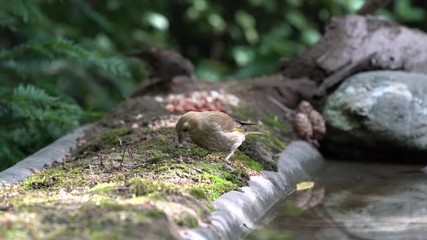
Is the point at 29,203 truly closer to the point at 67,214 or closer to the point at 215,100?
the point at 67,214

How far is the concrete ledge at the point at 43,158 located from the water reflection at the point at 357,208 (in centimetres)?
144

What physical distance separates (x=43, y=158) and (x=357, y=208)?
6.81 ft

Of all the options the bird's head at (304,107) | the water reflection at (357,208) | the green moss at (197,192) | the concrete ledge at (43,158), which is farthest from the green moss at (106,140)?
the bird's head at (304,107)

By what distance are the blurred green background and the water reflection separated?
7.22ft

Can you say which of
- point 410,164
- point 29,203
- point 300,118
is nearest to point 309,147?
point 300,118

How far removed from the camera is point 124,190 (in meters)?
3.45

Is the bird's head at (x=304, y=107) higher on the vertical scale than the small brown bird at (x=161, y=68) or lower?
lower

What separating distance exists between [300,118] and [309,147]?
30cm

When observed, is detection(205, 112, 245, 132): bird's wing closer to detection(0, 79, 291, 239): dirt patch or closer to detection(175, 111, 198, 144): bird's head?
detection(175, 111, 198, 144): bird's head

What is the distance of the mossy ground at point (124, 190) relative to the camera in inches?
113

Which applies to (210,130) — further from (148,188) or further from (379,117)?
(379,117)

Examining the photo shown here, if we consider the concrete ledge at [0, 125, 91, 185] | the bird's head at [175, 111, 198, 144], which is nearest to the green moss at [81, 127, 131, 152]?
the concrete ledge at [0, 125, 91, 185]

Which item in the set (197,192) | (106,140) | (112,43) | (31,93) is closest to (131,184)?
(197,192)

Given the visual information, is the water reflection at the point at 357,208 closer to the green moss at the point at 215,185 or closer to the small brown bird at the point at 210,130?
the green moss at the point at 215,185
